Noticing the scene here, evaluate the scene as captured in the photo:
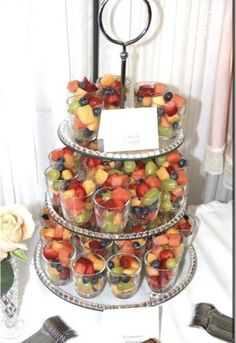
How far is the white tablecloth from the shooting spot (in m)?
1.00

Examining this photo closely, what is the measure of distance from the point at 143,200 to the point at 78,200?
15cm

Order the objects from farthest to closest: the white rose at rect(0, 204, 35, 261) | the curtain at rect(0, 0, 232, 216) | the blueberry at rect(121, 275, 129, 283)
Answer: the curtain at rect(0, 0, 232, 216), the blueberry at rect(121, 275, 129, 283), the white rose at rect(0, 204, 35, 261)

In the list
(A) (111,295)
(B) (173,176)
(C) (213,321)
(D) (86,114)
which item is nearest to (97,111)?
(D) (86,114)

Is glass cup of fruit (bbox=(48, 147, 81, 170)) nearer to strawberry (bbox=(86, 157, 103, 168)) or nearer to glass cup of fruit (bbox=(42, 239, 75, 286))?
strawberry (bbox=(86, 157, 103, 168))

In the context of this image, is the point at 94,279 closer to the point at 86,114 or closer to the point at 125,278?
the point at 125,278

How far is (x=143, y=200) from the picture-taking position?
989 mm

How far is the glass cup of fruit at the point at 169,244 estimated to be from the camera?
106cm

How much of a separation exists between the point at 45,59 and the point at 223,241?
2.33ft

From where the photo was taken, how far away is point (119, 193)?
0.97 meters

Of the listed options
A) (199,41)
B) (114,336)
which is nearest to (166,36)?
(199,41)

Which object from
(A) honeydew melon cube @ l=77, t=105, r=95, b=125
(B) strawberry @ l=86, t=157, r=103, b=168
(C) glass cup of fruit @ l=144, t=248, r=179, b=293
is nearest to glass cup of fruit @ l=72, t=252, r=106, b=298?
(C) glass cup of fruit @ l=144, t=248, r=179, b=293

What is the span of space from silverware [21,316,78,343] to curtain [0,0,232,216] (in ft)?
1.53

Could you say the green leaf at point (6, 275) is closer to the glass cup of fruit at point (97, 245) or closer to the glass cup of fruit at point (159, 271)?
the glass cup of fruit at point (97, 245)

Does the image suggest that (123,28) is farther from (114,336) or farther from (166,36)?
(114,336)
